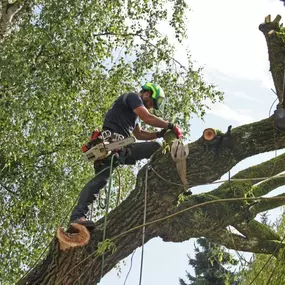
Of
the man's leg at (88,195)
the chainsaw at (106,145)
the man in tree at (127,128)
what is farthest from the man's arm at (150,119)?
the man's leg at (88,195)

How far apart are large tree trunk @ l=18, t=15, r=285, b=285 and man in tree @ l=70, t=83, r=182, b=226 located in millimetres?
196

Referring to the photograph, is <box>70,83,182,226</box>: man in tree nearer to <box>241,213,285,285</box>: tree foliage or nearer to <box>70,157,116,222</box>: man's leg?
<box>70,157,116,222</box>: man's leg

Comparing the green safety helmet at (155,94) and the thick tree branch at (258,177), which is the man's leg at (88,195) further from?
the thick tree branch at (258,177)

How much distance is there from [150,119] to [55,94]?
10.9 ft

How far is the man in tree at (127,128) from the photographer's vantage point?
4.18m

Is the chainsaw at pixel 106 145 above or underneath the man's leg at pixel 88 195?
above

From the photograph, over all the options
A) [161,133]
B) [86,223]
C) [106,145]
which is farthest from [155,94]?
[86,223]

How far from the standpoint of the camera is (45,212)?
314 inches

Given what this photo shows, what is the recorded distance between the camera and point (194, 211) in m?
4.44

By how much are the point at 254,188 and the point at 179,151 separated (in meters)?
1.14

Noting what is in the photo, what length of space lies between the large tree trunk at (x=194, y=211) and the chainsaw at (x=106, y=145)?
0.25m

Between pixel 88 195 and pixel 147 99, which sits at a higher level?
pixel 147 99

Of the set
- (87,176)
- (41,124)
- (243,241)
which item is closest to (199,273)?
(87,176)

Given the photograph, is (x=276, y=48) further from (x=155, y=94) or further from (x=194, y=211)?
(x=194, y=211)
